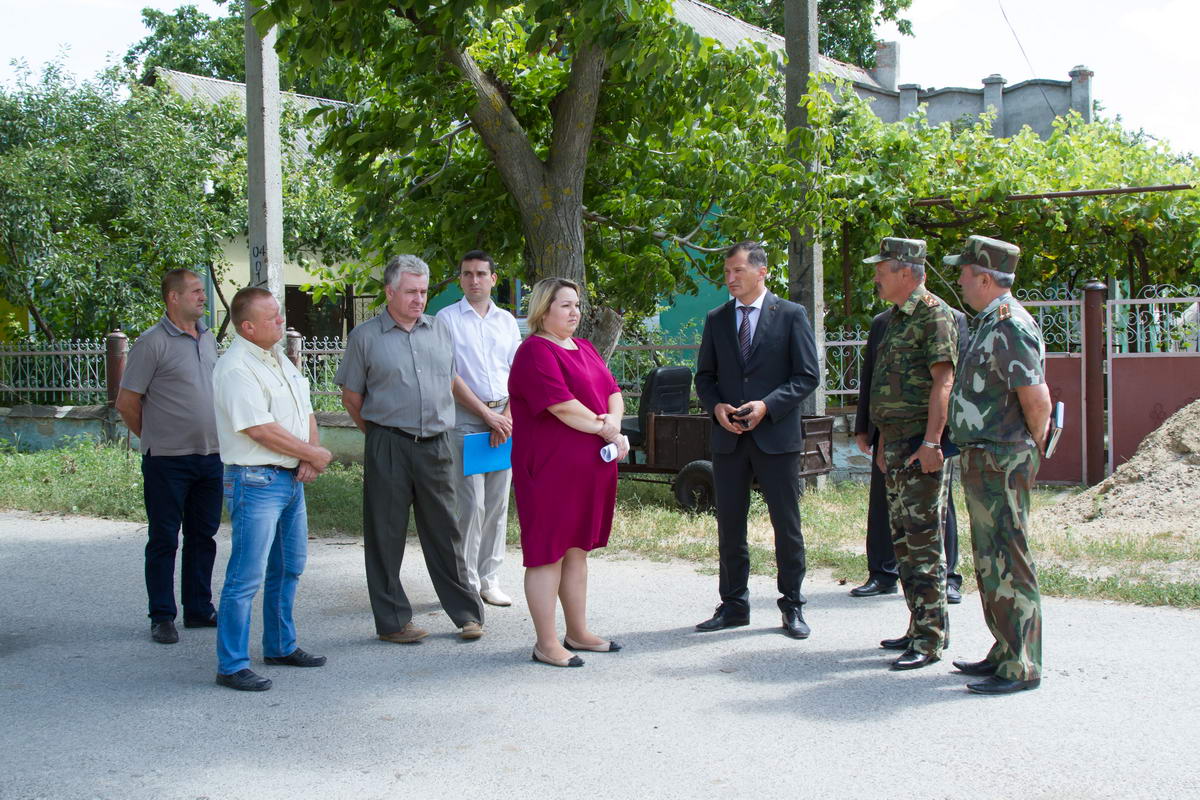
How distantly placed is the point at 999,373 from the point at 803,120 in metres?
5.96

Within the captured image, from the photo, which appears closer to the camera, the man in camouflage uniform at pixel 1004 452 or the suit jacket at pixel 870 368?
the man in camouflage uniform at pixel 1004 452

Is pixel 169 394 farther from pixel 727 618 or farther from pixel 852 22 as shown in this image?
pixel 852 22

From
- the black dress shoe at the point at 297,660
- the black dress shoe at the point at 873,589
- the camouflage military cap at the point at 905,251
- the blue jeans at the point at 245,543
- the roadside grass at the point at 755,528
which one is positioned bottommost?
the black dress shoe at the point at 297,660

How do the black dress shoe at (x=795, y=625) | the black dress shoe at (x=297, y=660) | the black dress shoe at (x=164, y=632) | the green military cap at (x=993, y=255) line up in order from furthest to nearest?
the black dress shoe at (x=164, y=632) < the black dress shoe at (x=795, y=625) < the black dress shoe at (x=297, y=660) < the green military cap at (x=993, y=255)

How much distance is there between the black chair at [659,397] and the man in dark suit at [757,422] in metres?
3.79

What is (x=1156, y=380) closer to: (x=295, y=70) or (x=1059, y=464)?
(x=1059, y=464)

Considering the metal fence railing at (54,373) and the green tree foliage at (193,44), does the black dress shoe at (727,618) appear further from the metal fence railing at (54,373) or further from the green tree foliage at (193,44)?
the green tree foliage at (193,44)

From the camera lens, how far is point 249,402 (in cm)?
492

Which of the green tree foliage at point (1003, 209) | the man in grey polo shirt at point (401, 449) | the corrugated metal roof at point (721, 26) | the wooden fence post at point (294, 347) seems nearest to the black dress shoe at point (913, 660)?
the man in grey polo shirt at point (401, 449)

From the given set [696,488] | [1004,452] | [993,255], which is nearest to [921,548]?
[1004,452]

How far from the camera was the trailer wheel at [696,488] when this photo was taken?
917 cm

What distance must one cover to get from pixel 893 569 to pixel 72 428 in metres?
11.7

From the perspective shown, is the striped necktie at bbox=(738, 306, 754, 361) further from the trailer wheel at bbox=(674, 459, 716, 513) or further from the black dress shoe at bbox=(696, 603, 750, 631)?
the trailer wheel at bbox=(674, 459, 716, 513)

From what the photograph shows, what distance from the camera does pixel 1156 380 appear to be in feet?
33.6
